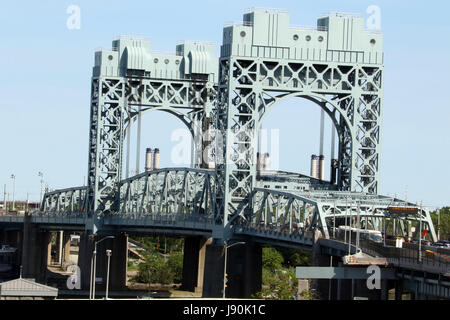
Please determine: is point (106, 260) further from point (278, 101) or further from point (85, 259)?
point (278, 101)

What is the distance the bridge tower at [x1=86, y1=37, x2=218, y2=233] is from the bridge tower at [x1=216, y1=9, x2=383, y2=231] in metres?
31.8

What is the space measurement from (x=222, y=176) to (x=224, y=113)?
6.49 meters

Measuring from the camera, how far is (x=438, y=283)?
243ft

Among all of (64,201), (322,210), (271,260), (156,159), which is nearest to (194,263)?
(271,260)

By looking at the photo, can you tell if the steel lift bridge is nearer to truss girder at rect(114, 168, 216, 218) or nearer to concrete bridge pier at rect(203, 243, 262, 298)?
concrete bridge pier at rect(203, 243, 262, 298)

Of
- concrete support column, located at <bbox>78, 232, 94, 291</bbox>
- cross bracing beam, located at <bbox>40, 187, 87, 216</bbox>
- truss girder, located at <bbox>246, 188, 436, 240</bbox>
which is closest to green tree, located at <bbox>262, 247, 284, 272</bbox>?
cross bracing beam, located at <bbox>40, 187, 87, 216</bbox>

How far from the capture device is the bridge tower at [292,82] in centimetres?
11719

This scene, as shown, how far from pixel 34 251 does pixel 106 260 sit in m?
29.2

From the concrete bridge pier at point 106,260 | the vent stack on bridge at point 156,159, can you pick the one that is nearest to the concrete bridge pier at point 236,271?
the concrete bridge pier at point 106,260

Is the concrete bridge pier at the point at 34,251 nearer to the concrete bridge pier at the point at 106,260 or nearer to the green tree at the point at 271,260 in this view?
the concrete bridge pier at the point at 106,260

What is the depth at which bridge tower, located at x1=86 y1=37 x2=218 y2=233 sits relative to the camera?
149125 millimetres

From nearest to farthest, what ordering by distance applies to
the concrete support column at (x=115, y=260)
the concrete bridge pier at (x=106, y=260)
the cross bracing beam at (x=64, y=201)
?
the concrete bridge pier at (x=106, y=260) → the concrete support column at (x=115, y=260) → the cross bracing beam at (x=64, y=201)

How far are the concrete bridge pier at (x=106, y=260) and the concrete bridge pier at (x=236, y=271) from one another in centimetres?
3343
